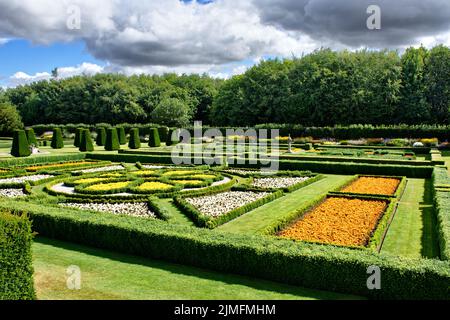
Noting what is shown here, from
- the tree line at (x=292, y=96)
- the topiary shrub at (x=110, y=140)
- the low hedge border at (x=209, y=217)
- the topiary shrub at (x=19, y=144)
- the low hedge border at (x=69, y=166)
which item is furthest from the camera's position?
the tree line at (x=292, y=96)

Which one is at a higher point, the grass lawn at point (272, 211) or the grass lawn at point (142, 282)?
the grass lawn at point (272, 211)

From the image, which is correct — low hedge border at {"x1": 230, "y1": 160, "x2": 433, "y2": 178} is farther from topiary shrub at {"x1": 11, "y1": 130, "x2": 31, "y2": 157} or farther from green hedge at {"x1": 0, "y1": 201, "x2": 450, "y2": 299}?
topiary shrub at {"x1": 11, "y1": 130, "x2": 31, "y2": 157}

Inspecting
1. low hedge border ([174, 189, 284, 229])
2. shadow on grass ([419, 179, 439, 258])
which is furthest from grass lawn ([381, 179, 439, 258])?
low hedge border ([174, 189, 284, 229])

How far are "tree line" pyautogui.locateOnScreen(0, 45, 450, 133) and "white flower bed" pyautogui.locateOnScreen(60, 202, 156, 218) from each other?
126 ft

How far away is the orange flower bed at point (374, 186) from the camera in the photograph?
1473 cm

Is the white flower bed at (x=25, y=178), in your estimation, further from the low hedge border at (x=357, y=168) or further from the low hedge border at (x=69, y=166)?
the low hedge border at (x=357, y=168)

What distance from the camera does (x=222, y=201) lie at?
42.9 feet

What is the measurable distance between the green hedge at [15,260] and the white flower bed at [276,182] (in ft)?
33.5

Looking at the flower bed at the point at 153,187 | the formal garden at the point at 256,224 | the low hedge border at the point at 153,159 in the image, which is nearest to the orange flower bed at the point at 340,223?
the formal garden at the point at 256,224

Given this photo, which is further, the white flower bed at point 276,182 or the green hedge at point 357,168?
the green hedge at point 357,168

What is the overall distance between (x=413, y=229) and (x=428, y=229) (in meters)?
0.35

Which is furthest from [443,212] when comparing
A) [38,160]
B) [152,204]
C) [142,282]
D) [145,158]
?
[38,160]

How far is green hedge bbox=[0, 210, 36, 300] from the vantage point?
560 cm
